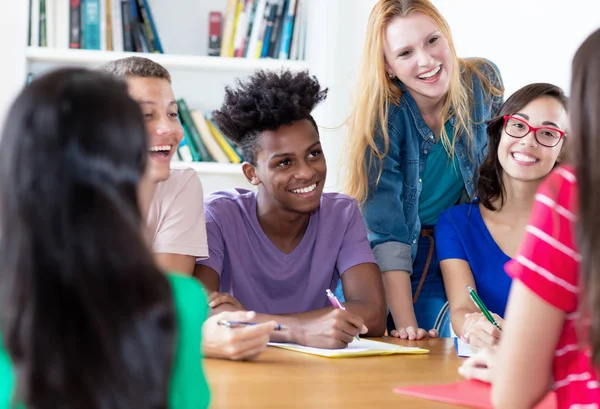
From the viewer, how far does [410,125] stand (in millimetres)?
2412

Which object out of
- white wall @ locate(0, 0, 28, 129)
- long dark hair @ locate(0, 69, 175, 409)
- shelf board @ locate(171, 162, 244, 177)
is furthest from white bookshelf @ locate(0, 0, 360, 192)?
long dark hair @ locate(0, 69, 175, 409)

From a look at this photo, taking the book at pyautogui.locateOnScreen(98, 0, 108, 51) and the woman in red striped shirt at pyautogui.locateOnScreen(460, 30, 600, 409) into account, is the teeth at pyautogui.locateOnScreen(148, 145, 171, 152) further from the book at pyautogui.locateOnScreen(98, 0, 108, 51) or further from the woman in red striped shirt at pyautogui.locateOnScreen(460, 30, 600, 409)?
the book at pyautogui.locateOnScreen(98, 0, 108, 51)

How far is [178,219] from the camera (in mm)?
1965

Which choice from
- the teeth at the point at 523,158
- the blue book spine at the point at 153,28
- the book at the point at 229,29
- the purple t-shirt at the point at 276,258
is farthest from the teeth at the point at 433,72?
the blue book spine at the point at 153,28

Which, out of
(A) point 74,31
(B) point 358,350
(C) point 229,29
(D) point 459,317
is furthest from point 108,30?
(B) point 358,350

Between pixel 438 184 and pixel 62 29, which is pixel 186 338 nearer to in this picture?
pixel 438 184

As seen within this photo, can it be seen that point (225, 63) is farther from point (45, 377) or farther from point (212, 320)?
point (45, 377)

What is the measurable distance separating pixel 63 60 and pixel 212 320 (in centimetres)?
217

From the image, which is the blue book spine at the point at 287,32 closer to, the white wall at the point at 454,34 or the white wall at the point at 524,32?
the white wall at the point at 454,34

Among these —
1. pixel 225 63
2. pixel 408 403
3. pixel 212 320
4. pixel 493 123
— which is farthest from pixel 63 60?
pixel 408 403

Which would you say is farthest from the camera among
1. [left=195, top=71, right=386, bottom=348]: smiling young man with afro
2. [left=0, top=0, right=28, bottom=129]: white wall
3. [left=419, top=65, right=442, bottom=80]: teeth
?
[left=0, top=0, right=28, bottom=129]: white wall

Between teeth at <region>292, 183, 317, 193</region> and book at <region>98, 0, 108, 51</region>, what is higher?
book at <region>98, 0, 108, 51</region>

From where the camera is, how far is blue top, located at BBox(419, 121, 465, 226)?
2.44 m

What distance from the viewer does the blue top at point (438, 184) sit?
2.44m
